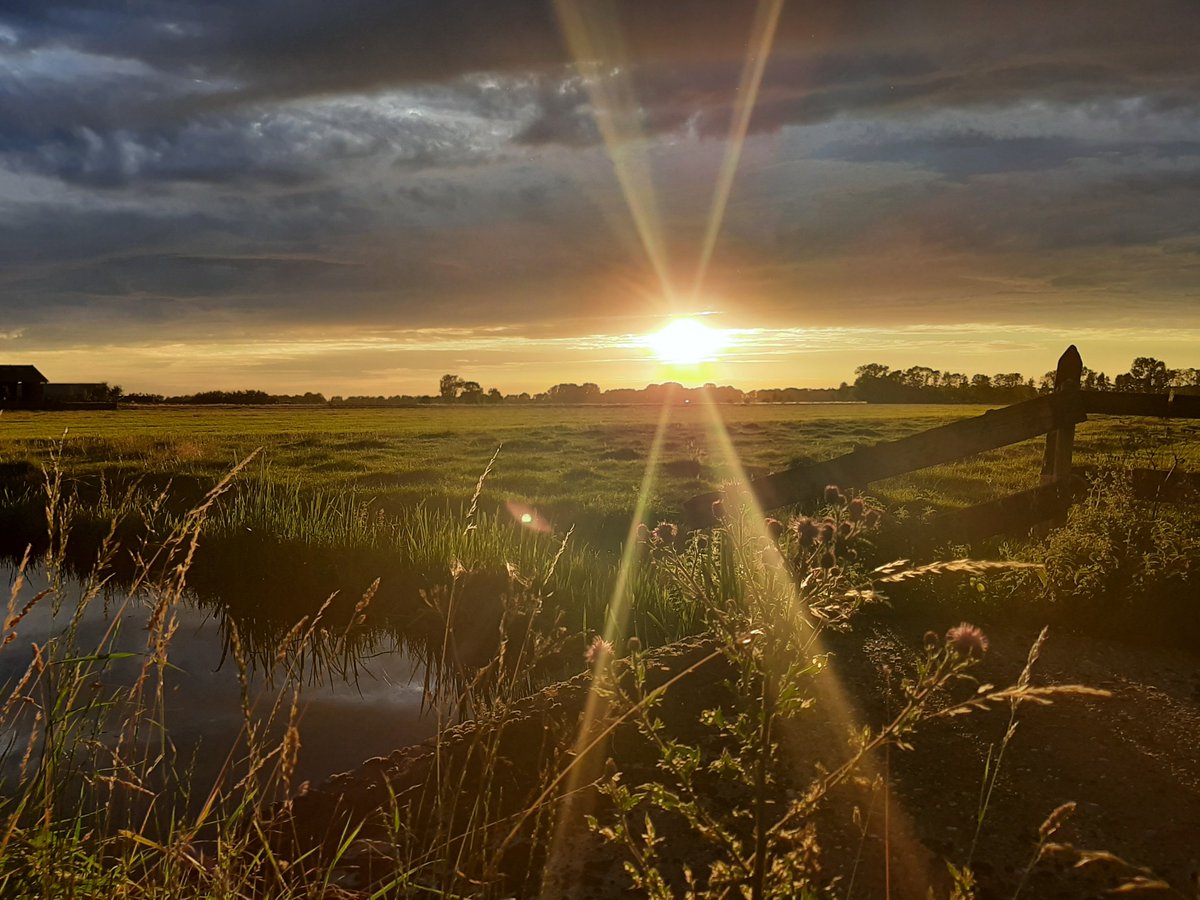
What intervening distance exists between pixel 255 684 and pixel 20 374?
96231 millimetres

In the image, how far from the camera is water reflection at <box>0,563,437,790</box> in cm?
522

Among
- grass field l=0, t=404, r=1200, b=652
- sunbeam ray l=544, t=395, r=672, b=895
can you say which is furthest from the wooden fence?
sunbeam ray l=544, t=395, r=672, b=895

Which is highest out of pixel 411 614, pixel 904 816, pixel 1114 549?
pixel 1114 549

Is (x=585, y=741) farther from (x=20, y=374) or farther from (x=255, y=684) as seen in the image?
(x=20, y=374)

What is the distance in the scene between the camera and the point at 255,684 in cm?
675

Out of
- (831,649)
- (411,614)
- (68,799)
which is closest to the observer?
(68,799)

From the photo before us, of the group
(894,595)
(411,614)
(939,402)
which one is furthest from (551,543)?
(939,402)

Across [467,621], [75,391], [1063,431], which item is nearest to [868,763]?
[1063,431]

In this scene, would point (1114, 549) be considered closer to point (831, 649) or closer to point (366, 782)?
point (831, 649)

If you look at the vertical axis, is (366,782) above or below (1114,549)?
below

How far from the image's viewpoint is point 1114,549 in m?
6.54

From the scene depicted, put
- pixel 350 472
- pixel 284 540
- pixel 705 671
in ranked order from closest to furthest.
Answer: pixel 705 671
pixel 284 540
pixel 350 472

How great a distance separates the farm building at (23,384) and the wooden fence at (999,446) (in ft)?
306

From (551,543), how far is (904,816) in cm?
685
